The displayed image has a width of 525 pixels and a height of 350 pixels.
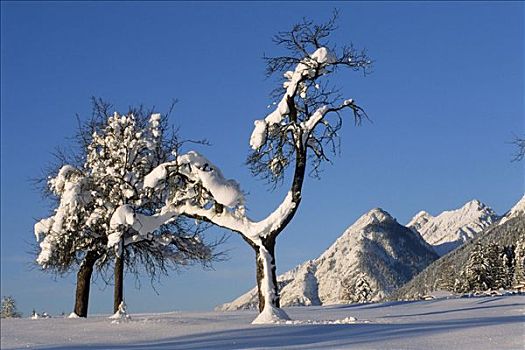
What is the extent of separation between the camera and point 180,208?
22266 mm

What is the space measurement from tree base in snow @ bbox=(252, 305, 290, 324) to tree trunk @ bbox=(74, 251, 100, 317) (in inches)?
379

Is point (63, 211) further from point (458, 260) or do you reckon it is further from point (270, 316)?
point (458, 260)

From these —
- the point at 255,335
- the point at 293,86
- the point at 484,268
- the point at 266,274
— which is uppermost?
the point at 293,86

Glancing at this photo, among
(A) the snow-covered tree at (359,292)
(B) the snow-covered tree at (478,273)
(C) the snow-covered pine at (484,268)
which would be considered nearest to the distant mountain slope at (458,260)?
(C) the snow-covered pine at (484,268)

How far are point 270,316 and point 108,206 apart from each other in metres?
8.92

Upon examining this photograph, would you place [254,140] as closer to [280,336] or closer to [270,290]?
[270,290]

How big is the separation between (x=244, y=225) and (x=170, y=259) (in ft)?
26.1

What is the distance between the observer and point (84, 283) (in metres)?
26.8

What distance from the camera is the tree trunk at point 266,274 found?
2039cm

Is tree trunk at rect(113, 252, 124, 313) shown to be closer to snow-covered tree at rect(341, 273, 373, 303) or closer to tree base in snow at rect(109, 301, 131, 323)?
tree base in snow at rect(109, 301, 131, 323)

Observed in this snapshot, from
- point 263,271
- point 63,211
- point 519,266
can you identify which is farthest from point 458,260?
point 263,271

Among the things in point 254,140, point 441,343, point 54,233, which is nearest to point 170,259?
point 54,233

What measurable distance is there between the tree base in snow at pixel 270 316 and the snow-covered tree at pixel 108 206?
6469 mm

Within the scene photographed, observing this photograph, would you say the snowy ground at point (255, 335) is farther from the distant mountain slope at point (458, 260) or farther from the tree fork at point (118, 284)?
the distant mountain slope at point (458, 260)
